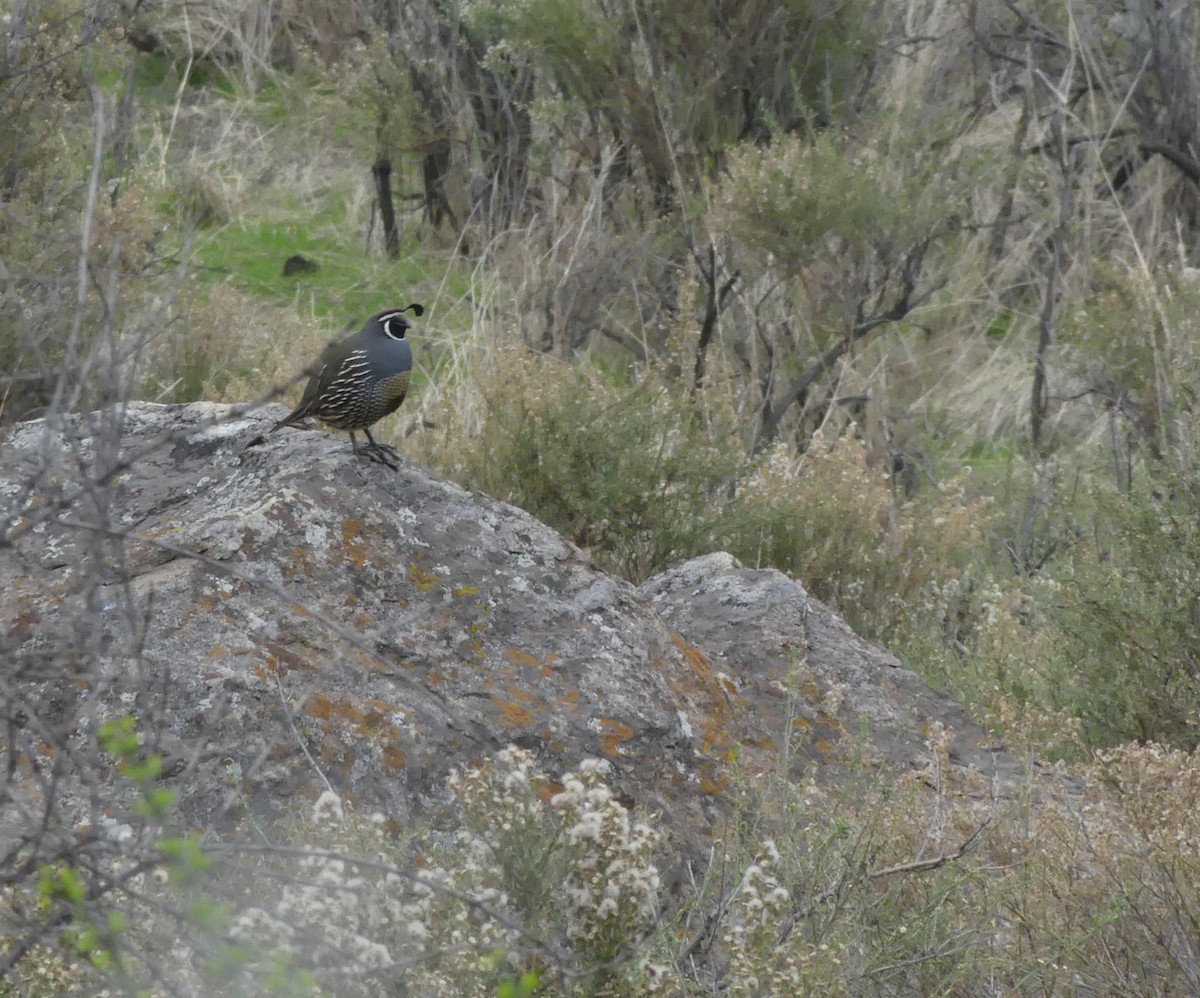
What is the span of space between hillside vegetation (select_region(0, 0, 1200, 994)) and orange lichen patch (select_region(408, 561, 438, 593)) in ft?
4.25

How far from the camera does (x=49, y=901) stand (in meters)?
1.98

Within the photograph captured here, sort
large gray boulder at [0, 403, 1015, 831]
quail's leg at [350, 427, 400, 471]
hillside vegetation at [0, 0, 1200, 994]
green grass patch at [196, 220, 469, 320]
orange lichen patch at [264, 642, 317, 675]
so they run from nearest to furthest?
1. large gray boulder at [0, 403, 1015, 831]
2. orange lichen patch at [264, 642, 317, 675]
3. quail's leg at [350, 427, 400, 471]
4. hillside vegetation at [0, 0, 1200, 994]
5. green grass patch at [196, 220, 469, 320]

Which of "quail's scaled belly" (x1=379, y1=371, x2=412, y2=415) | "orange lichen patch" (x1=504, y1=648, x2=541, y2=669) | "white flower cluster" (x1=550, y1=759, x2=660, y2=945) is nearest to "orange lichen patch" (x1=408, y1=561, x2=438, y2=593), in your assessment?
"orange lichen patch" (x1=504, y1=648, x2=541, y2=669)

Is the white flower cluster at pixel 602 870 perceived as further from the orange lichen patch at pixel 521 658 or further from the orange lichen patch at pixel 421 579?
the orange lichen patch at pixel 421 579

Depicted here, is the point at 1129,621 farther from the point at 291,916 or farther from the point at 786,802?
the point at 291,916

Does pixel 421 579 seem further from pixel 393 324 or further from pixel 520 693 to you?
pixel 393 324

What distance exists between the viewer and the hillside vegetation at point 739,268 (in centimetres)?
581

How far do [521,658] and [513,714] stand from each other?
0.63 ft

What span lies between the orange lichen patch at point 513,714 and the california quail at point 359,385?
768mm

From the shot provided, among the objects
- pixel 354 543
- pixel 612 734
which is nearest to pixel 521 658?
pixel 612 734

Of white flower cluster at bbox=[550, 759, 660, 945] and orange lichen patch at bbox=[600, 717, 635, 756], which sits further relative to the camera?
orange lichen patch at bbox=[600, 717, 635, 756]

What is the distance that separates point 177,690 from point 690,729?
1.06m

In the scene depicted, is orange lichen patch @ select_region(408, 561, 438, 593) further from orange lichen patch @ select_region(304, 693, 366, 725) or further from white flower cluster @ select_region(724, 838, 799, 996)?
white flower cluster @ select_region(724, 838, 799, 996)

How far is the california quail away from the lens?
158 inches
